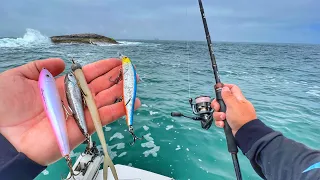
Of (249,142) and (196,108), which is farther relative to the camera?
(196,108)

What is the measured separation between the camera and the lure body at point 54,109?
262 cm

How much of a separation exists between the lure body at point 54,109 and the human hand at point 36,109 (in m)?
0.17

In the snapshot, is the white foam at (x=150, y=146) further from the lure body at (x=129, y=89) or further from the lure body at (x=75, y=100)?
the lure body at (x=75, y=100)

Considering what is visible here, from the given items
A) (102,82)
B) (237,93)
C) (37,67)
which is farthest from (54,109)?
(237,93)

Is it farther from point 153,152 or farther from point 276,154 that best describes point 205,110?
point 153,152

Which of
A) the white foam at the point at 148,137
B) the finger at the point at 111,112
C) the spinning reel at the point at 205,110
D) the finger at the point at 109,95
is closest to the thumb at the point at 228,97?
the spinning reel at the point at 205,110

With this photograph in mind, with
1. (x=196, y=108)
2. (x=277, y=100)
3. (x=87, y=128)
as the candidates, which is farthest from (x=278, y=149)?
(x=277, y=100)

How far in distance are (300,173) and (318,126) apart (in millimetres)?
9205

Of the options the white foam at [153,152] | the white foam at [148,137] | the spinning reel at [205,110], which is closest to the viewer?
the spinning reel at [205,110]

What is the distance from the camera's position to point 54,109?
2.80 m

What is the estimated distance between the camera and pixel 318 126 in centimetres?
920

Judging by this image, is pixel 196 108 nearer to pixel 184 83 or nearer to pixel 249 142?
pixel 249 142

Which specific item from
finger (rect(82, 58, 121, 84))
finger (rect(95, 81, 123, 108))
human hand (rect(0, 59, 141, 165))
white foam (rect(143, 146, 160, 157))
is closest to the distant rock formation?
white foam (rect(143, 146, 160, 157))

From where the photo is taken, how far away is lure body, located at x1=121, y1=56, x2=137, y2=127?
3257mm
